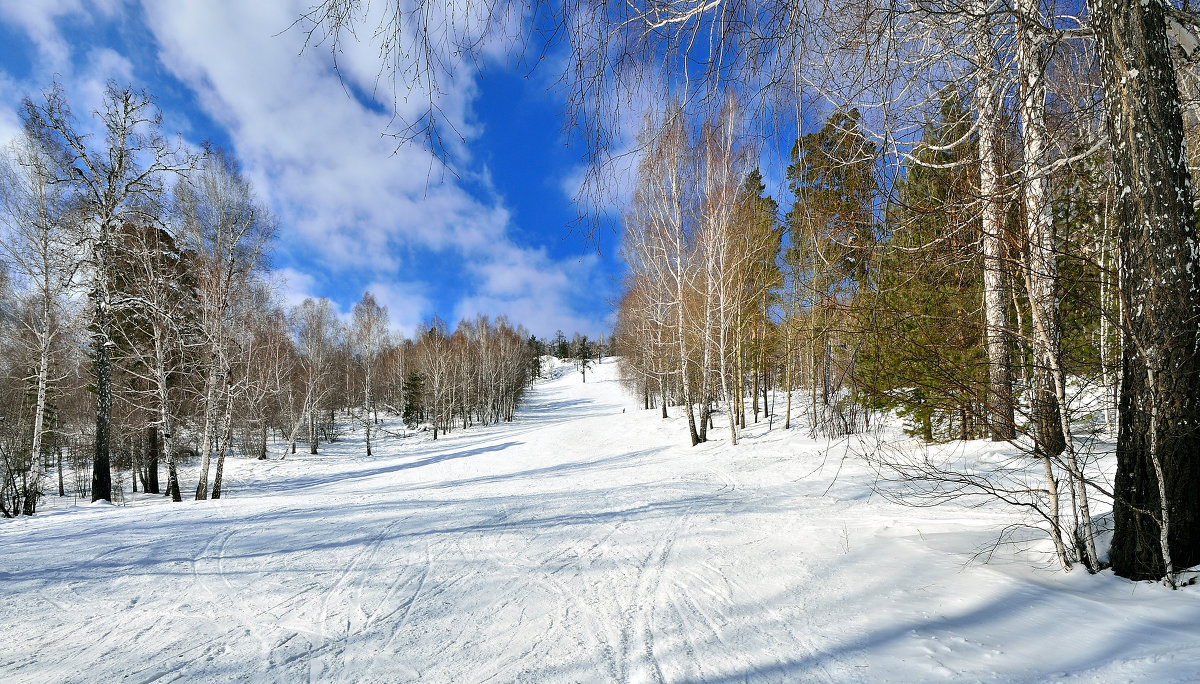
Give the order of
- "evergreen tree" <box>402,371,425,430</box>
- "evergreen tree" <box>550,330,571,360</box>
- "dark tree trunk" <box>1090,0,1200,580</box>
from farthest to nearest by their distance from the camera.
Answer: "evergreen tree" <box>550,330,571,360</box> < "evergreen tree" <box>402,371,425,430</box> < "dark tree trunk" <box>1090,0,1200,580</box>

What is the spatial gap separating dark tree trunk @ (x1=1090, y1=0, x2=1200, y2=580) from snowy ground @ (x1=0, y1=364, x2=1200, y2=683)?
521mm

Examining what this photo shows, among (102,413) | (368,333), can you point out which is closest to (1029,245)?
(102,413)

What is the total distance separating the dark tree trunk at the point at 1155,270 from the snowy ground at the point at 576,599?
0.52 meters

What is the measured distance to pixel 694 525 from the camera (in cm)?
520

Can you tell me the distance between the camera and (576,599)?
3354 millimetres

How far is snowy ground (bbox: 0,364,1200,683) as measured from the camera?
2389mm

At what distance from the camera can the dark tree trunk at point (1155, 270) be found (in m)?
2.26

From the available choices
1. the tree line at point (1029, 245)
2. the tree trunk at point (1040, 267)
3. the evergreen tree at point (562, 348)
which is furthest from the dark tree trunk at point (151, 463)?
the evergreen tree at point (562, 348)

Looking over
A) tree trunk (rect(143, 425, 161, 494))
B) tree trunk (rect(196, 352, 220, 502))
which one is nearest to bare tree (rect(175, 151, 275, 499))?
tree trunk (rect(196, 352, 220, 502))

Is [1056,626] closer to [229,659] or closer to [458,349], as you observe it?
→ [229,659]

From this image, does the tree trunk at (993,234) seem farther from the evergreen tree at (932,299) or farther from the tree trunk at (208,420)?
the tree trunk at (208,420)

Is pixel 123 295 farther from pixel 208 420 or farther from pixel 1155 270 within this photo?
pixel 1155 270

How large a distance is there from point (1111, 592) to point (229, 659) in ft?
16.6

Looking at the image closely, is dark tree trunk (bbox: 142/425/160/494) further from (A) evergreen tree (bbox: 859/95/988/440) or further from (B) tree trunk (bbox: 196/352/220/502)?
(A) evergreen tree (bbox: 859/95/988/440)
